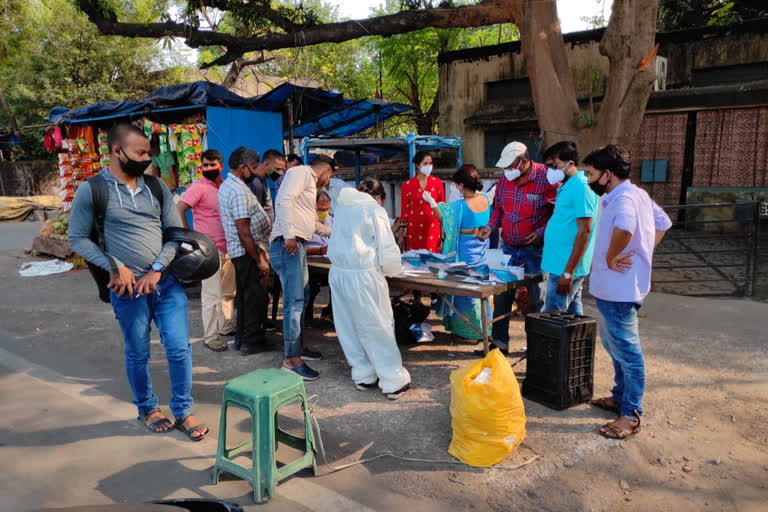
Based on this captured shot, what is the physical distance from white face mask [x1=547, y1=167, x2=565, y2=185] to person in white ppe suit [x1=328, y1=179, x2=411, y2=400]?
4.96 ft

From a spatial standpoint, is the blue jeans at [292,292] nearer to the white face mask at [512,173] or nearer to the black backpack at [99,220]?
the black backpack at [99,220]

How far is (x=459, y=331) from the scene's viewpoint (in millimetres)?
5195

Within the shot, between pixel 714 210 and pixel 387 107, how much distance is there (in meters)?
7.89

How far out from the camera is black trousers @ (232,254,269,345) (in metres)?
4.98

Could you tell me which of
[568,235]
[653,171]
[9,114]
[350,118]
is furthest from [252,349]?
[9,114]

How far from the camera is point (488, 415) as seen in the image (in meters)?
3.02

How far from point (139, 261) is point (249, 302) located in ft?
5.88

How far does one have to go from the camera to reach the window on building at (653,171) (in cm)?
1248

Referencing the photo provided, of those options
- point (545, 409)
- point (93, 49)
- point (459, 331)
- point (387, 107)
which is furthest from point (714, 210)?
point (93, 49)

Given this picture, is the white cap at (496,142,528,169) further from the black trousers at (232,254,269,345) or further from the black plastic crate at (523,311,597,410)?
the black trousers at (232,254,269,345)

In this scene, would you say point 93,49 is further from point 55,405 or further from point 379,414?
point 379,414

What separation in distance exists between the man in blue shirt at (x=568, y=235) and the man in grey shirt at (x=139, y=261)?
2794mm

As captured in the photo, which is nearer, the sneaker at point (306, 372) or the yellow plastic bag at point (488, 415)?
the yellow plastic bag at point (488, 415)

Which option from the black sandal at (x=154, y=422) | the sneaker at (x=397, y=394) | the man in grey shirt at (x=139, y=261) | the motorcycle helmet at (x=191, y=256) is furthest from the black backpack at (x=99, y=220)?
the sneaker at (x=397, y=394)
